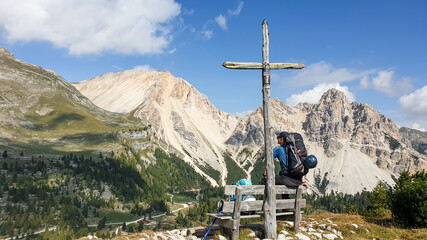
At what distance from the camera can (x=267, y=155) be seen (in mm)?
15492

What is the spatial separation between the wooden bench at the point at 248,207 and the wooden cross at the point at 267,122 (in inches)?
18.1

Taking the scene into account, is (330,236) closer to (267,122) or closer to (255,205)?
A: (255,205)

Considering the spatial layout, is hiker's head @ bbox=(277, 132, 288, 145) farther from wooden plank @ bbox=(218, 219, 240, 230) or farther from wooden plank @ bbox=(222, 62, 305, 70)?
wooden plank @ bbox=(218, 219, 240, 230)

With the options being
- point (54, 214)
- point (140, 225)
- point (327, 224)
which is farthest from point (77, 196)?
point (327, 224)

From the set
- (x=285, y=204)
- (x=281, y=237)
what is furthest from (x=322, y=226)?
(x=281, y=237)

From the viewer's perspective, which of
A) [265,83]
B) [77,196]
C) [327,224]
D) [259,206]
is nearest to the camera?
[259,206]

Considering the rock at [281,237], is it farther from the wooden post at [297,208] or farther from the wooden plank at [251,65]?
the wooden plank at [251,65]

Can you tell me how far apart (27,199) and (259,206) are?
20173 centimetres

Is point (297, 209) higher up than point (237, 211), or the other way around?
point (237, 211)

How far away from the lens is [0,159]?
194250 mm

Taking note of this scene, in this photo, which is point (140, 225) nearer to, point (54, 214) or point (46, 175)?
point (54, 214)

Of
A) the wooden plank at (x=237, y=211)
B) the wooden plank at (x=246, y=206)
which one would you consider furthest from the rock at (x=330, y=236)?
the wooden plank at (x=237, y=211)

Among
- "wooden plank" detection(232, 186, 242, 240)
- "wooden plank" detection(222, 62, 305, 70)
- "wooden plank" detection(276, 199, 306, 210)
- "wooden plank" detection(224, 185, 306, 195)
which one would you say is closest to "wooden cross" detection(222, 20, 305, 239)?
"wooden plank" detection(222, 62, 305, 70)

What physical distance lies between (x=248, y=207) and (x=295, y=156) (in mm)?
4004
